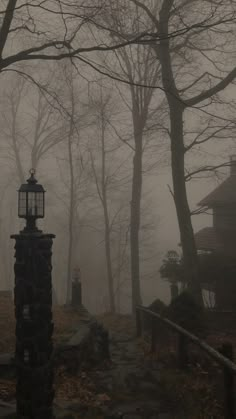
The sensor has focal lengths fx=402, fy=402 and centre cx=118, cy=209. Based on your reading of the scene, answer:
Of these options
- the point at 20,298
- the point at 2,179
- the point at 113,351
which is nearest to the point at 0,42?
the point at 20,298

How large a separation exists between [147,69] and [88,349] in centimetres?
1439

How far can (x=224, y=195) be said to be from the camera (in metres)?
21.6

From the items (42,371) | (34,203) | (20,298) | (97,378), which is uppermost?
(34,203)

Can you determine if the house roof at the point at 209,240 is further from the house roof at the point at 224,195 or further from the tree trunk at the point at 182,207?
the tree trunk at the point at 182,207

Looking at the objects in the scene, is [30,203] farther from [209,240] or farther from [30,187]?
[209,240]

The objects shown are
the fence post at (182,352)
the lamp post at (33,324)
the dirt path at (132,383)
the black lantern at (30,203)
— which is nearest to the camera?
the lamp post at (33,324)

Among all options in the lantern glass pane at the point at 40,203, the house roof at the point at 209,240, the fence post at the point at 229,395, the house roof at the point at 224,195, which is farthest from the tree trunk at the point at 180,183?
the lantern glass pane at the point at 40,203

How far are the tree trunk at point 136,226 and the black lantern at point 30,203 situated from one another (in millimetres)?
13182

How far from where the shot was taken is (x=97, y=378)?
834 cm

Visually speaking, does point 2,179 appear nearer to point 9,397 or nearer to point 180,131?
point 180,131

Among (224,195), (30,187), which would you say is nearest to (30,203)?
(30,187)

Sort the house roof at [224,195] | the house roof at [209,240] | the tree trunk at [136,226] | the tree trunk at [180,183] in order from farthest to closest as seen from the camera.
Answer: the house roof at [224,195]
the house roof at [209,240]
the tree trunk at [136,226]
the tree trunk at [180,183]

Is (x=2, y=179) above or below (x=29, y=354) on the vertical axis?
above

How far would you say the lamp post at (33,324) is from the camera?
5723mm
